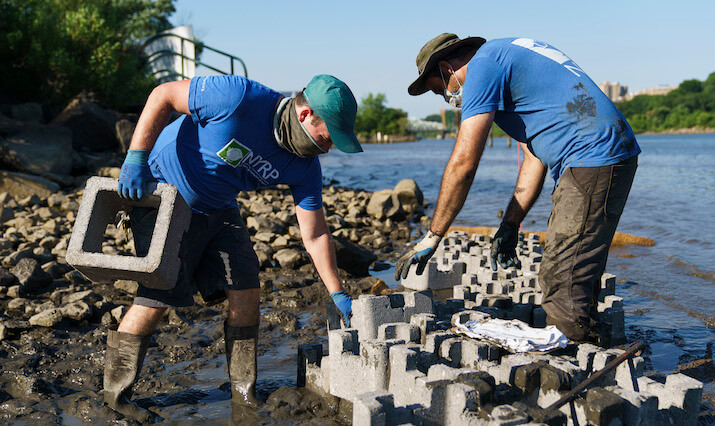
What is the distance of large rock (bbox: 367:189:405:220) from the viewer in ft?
35.2

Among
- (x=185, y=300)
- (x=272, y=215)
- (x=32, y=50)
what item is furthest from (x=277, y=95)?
(x=32, y=50)

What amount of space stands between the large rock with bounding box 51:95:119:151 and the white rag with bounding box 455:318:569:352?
13.9m

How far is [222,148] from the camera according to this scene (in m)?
3.37

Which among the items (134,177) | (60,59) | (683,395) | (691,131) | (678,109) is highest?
(678,109)

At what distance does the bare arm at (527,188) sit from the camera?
411 cm

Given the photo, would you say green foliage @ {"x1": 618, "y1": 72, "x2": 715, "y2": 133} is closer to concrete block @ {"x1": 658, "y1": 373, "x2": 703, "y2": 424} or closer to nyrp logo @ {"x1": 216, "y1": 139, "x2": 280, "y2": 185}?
concrete block @ {"x1": 658, "y1": 373, "x2": 703, "y2": 424}

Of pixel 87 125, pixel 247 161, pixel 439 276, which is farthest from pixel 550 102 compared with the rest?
pixel 87 125

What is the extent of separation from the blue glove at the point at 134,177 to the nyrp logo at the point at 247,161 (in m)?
0.42

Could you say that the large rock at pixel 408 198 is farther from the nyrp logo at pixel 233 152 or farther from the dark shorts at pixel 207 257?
the nyrp logo at pixel 233 152

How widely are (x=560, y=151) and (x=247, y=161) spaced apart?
1.85m

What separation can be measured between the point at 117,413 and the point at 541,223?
9.87 m

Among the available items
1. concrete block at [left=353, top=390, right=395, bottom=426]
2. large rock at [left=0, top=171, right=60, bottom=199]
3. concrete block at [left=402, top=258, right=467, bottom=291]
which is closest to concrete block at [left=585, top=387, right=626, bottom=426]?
concrete block at [left=353, top=390, right=395, bottom=426]

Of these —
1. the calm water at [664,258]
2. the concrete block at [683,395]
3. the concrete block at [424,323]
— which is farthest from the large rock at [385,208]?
the concrete block at [683,395]

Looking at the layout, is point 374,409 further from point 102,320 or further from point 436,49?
point 102,320
